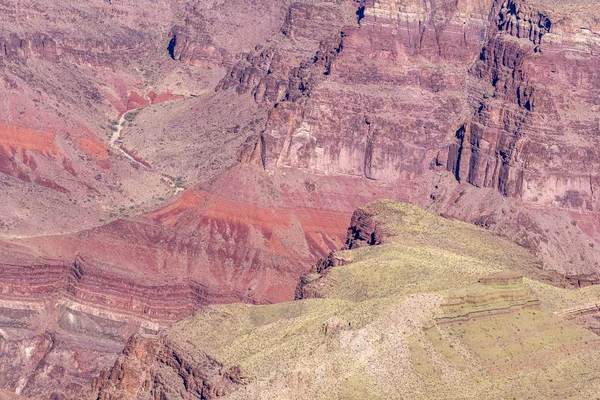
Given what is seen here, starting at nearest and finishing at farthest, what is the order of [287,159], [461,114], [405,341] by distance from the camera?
1. [405,341]
2. [287,159]
3. [461,114]

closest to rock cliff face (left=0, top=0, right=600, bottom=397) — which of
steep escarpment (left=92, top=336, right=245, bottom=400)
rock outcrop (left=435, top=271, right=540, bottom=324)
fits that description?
steep escarpment (left=92, top=336, right=245, bottom=400)

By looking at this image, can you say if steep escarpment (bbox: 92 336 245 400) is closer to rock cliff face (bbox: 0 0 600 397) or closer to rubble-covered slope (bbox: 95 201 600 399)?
rubble-covered slope (bbox: 95 201 600 399)

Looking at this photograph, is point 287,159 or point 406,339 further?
point 287,159

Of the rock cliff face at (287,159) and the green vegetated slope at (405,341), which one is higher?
the green vegetated slope at (405,341)

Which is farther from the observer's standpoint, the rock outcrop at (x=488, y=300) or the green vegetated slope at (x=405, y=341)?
the rock outcrop at (x=488, y=300)

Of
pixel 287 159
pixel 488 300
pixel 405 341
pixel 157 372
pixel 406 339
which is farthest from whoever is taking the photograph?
pixel 287 159

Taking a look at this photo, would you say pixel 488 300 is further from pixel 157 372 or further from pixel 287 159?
pixel 287 159

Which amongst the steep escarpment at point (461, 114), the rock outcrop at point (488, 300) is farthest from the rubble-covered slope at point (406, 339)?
the steep escarpment at point (461, 114)

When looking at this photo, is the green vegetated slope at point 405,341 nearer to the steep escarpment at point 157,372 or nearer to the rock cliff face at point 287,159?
the steep escarpment at point 157,372

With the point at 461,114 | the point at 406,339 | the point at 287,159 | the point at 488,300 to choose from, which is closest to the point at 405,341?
the point at 406,339
